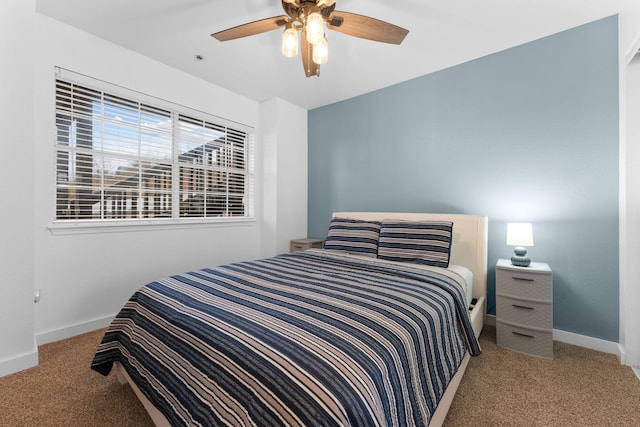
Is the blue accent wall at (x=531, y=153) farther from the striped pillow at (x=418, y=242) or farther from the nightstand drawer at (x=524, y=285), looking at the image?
the striped pillow at (x=418, y=242)

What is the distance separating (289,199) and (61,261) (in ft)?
7.99

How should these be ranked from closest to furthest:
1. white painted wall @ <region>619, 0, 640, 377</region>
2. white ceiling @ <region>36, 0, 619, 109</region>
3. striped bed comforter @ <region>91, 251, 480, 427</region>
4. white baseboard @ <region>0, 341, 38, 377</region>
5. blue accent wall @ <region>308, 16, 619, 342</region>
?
striped bed comforter @ <region>91, 251, 480, 427</region> → white baseboard @ <region>0, 341, 38, 377</region> → white painted wall @ <region>619, 0, 640, 377</region> → white ceiling @ <region>36, 0, 619, 109</region> → blue accent wall @ <region>308, 16, 619, 342</region>

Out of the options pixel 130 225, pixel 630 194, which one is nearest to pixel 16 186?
pixel 130 225

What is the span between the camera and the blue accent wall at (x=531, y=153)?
218cm

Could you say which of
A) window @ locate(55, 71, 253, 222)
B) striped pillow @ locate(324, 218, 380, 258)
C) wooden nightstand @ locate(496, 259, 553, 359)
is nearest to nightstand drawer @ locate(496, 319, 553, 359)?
wooden nightstand @ locate(496, 259, 553, 359)

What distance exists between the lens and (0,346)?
1.83 m

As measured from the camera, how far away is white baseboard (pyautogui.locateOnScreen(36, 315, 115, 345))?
87.4 inches

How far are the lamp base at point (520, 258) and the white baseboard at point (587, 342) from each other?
696mm

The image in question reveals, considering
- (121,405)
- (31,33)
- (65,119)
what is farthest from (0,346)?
(31,33)

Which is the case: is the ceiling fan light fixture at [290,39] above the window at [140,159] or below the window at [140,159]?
above

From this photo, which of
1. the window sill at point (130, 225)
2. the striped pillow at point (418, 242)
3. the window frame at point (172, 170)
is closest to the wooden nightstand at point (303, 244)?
the window frame at point (172, 170)

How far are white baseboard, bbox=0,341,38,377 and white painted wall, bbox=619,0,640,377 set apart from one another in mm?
4145

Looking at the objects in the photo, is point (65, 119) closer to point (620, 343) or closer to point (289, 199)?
point (289, 199)

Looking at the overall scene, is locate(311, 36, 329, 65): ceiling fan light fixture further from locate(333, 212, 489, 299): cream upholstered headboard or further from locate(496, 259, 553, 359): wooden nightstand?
locate(496, 259, 553, 359): wooden nightstand
